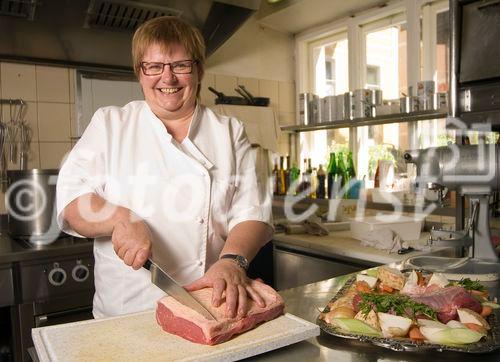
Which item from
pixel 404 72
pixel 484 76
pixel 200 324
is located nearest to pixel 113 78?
pixel 404 72

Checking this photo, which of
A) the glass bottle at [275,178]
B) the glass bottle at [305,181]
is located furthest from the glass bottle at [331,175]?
the glass bottle at [275,178]

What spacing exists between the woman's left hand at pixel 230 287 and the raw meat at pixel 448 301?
0.31m

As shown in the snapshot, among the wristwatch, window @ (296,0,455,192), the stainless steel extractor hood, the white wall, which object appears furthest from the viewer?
the white wall

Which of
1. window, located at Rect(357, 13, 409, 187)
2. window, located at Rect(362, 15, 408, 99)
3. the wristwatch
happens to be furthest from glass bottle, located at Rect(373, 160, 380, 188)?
the wristwatch

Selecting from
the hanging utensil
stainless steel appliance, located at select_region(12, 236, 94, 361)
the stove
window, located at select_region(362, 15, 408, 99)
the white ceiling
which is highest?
the white ceiling

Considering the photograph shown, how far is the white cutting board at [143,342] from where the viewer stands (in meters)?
0.71

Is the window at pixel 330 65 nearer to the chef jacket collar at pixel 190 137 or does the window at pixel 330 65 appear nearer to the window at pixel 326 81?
the window at pixel 326 81

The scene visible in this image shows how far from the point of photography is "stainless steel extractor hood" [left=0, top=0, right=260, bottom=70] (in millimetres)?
2084

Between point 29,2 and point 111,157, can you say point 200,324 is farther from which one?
point 29,2

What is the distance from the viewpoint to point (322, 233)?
227 cm

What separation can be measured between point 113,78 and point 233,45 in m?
0.83

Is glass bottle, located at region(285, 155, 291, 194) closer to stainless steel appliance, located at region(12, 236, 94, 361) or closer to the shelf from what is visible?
the shelf

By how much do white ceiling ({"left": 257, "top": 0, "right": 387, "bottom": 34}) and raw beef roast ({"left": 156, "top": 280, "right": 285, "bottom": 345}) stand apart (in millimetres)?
2147

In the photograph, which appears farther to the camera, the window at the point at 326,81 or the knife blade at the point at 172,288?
the window at the point at 326,81
